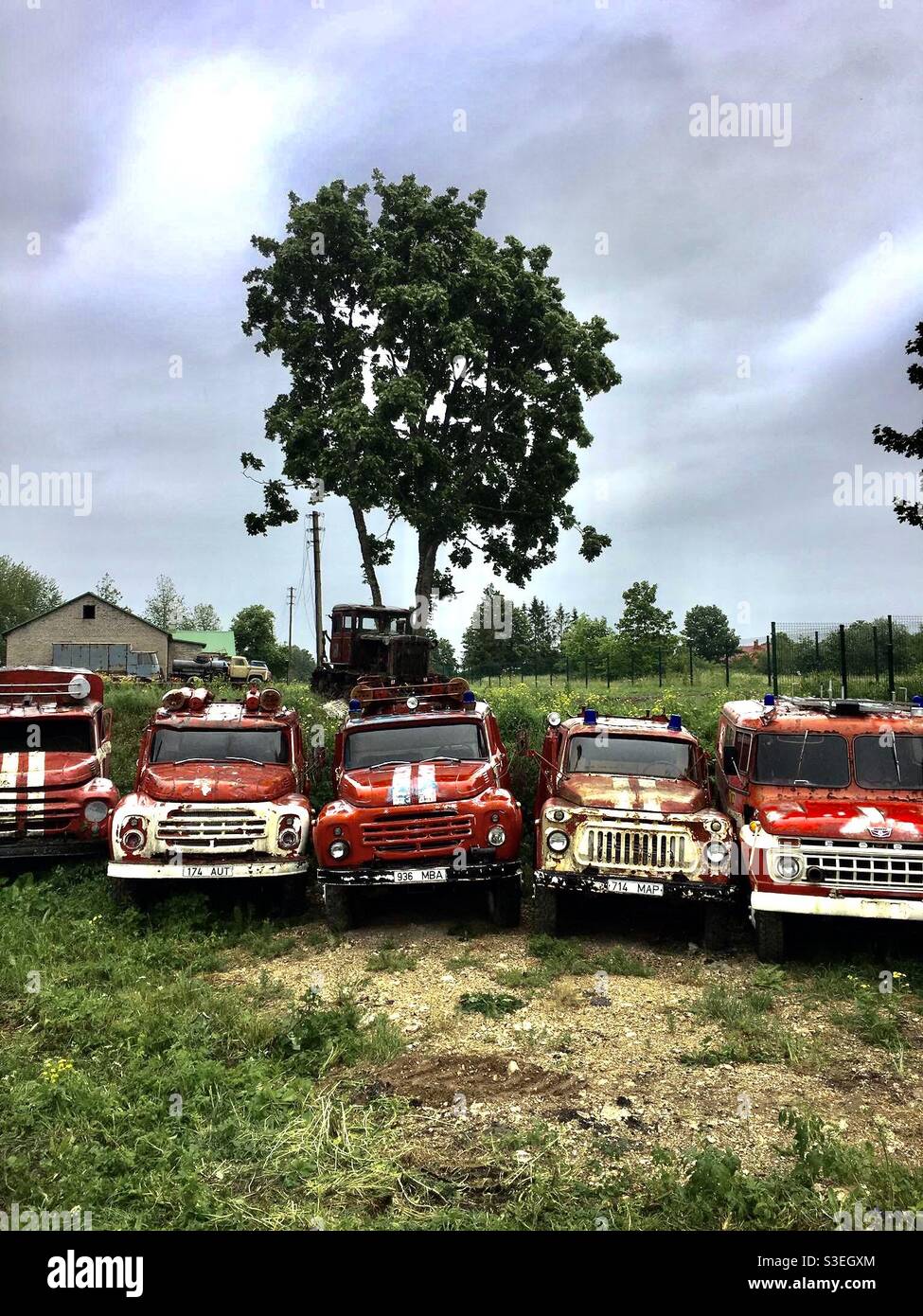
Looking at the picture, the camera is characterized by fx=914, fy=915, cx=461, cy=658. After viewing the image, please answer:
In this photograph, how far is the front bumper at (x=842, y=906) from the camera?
7094mm

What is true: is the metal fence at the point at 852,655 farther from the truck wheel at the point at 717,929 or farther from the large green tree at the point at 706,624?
the large green tree at the point at 706,624

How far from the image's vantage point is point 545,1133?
4.71 metres

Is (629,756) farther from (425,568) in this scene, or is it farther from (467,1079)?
(425,568)

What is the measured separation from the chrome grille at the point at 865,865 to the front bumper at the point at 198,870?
186 inches


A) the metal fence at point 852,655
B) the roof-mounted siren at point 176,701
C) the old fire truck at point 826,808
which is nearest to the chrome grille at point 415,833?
the old fire truck at point 826,808

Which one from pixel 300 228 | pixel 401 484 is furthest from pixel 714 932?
pixel 300 228

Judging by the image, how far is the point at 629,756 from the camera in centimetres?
916

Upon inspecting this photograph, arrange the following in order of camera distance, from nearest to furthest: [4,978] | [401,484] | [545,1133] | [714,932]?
[545,1133] < [4,978] < [714,932] < [401,484]

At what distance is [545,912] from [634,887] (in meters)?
0.93

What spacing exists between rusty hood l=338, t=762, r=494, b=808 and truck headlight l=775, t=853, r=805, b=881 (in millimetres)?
2787

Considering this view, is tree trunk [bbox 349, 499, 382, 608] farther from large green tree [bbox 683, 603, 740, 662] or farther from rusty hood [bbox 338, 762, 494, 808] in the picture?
large green tree [bbox 683, 603, 740, 662]

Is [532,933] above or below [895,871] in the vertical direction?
below

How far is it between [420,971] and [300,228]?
2607 cm
